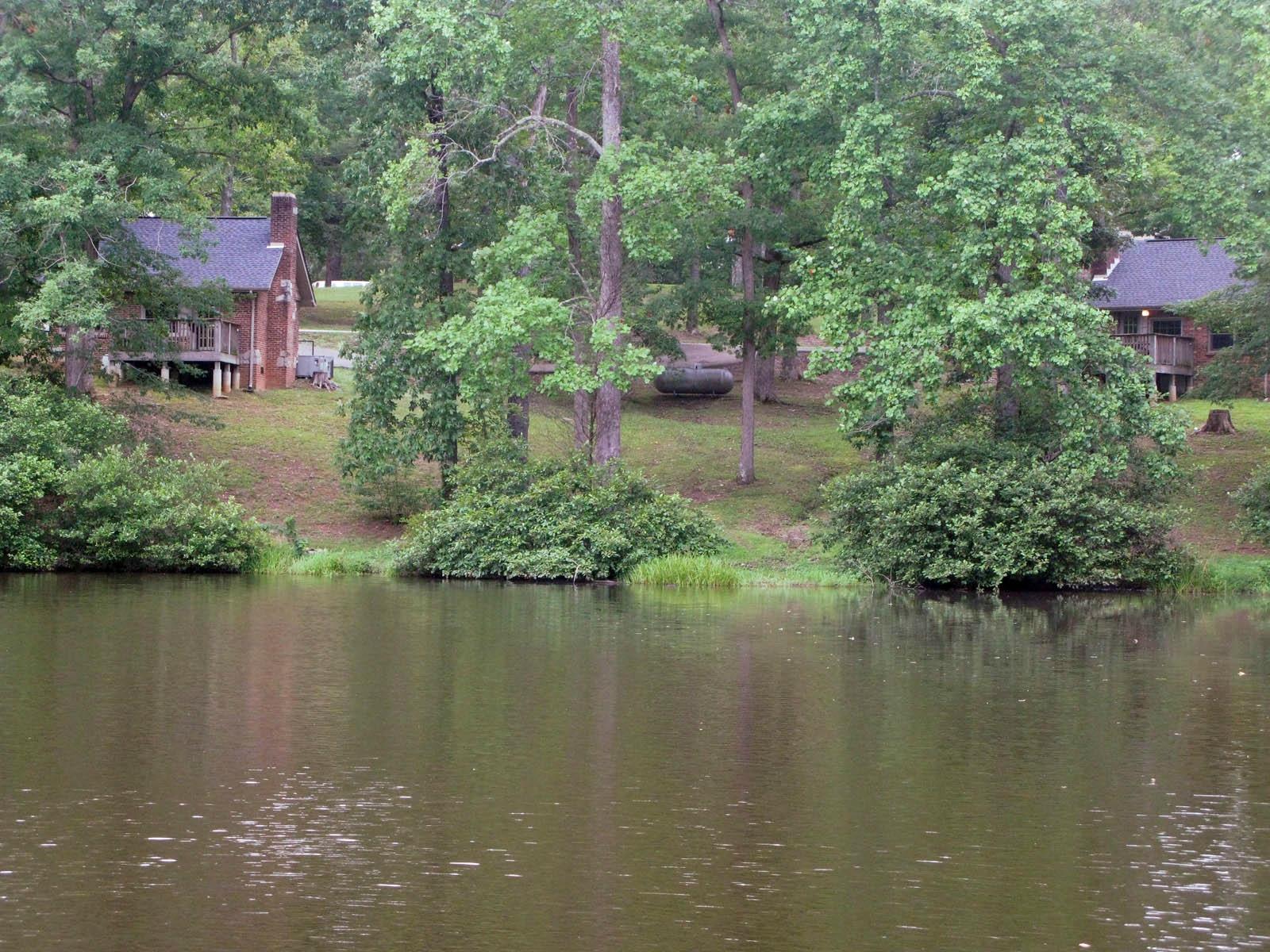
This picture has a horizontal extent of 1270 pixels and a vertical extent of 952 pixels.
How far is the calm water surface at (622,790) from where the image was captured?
8.59 m

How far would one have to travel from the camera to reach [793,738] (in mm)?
13828

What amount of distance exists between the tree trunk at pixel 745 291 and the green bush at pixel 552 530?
8001 mm

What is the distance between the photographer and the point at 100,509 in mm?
30297

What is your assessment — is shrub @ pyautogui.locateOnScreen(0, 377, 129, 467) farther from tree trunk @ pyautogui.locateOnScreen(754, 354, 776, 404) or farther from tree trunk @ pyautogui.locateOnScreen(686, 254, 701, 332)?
tree trunk @ pyautogui.locateOnScreen(754, 354, 776, 404)

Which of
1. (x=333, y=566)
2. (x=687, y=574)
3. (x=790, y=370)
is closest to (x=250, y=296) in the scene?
(x=790, y=370)

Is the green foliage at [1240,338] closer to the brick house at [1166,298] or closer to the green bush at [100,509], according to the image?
the brick house at [1166,298]

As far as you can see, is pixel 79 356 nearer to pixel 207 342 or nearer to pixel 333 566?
pixel 333 566

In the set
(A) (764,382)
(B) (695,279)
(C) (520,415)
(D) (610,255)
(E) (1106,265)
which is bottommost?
(C) (520,415)

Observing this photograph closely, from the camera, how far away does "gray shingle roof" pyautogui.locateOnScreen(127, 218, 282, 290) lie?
48656 mm

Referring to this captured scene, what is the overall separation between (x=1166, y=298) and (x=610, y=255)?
26183 mm

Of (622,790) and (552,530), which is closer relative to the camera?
(622,790)

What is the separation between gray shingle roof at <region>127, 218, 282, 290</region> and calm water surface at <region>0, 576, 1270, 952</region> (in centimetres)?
2909

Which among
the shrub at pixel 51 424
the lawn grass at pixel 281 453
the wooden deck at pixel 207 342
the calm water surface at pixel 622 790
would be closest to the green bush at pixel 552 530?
the lawn grass at pixel 281 453

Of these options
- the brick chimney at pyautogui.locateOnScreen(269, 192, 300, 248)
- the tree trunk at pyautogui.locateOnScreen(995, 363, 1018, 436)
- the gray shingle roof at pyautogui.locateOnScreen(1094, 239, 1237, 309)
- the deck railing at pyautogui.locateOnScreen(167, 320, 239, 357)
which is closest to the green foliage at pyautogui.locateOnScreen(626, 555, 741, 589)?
the tree trunk at pyautogui.locateOnScreen(995, 363, 1018, 436)
